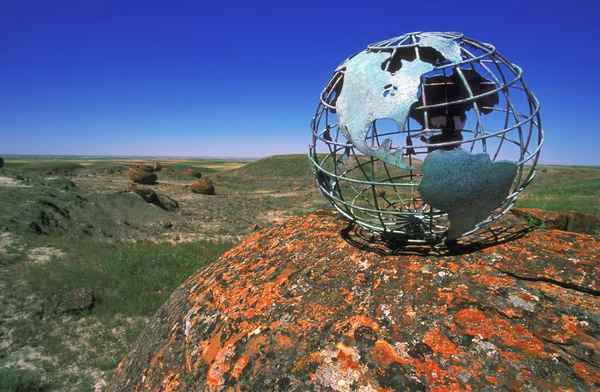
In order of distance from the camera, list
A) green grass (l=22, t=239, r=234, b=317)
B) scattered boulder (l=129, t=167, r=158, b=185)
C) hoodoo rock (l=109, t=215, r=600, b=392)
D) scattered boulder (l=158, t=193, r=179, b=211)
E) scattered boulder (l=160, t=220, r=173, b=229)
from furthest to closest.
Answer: scattered boulder (l=129, t=167, r=158, b=185)
scattered boulder (l=158, t=193, r=179, b=211)
scattered boulder (l=160, t=220, r=173, b=229)
green grass (l=22, t=239, r=234, b=317)
hoodoo rock (l=109, t=215, r=600, b=392)

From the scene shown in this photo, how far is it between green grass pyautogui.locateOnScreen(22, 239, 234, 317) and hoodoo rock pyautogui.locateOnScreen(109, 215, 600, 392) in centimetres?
429

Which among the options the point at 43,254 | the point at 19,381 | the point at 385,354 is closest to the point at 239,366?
the point at 385,354

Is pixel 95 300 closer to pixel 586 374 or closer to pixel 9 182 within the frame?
pixel 586 374

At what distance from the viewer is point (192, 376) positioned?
2051 mm

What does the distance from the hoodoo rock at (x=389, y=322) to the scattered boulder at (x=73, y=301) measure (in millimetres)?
4253

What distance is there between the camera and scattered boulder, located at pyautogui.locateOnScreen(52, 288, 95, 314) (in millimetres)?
6176

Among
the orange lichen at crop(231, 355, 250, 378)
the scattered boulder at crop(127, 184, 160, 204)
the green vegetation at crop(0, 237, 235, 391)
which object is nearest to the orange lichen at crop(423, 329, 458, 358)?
the orange lichen at crop(231, 355, 250, 378)

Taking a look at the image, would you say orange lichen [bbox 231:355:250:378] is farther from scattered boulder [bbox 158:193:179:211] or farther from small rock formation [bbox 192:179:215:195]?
small rock formation [bbox 192:179:215:195]

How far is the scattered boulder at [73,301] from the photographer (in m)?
6.18

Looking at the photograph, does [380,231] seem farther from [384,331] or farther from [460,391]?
[460,391]

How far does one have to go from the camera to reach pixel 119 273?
25.9 feet

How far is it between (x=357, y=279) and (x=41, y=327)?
6.08 meters

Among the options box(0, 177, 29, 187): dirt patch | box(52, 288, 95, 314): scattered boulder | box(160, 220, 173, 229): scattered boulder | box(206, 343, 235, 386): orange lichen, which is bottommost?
box(160, 220, 173, 229): scattered boulder

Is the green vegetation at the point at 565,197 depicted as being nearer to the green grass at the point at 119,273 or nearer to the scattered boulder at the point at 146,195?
the green grass at the point at 119,273
